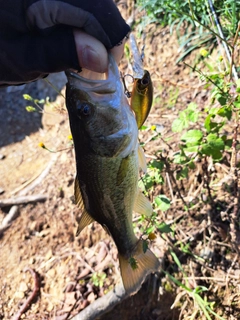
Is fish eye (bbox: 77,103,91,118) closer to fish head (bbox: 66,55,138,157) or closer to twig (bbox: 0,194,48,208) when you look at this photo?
fish head (bbox: 66,55,138,157)

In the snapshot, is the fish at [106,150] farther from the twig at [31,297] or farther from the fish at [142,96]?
the twig at [31,297]

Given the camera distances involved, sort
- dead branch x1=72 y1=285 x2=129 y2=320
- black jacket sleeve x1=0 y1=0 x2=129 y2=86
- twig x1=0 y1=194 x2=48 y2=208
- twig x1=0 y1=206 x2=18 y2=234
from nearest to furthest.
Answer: black jacket sleeve x1=0 y1=0 x2=129 y2=86 < dead branch x1=72 y1=285 x2=129 y2=320 < twig x1=0 y1=206 x2=18 y2=234 < twig x1=0 y1=194 x2=48 y2=208

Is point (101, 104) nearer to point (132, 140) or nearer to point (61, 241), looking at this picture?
point (132, 140)

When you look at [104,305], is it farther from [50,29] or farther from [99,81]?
[50,29]

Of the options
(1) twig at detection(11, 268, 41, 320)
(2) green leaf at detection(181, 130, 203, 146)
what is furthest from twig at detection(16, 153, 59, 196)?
(2) green leaf at detection(181, 130, 203, 146)

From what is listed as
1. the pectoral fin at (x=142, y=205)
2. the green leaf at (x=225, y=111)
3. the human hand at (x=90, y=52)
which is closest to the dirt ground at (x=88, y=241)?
the green leaf at (x=225, y=111)
